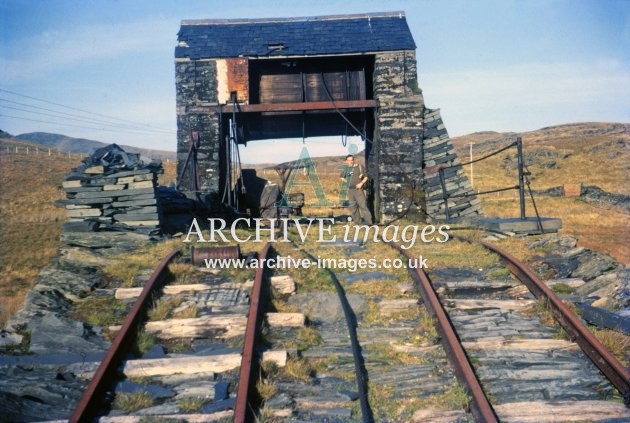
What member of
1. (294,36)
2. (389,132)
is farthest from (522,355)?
A: (294,36)

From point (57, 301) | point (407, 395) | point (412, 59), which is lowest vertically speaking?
point (407, 395)

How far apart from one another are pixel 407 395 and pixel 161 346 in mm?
2332

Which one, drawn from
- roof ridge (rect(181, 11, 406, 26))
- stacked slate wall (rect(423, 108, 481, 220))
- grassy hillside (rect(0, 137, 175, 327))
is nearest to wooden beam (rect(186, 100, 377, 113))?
stacked slate wall (rect(423, 108, 481, 220))

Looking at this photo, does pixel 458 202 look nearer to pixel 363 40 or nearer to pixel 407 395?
pixel 363 40

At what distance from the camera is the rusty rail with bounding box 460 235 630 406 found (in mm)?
4113

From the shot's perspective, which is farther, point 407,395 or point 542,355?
point 542,355

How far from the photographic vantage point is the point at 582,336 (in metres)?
4.79

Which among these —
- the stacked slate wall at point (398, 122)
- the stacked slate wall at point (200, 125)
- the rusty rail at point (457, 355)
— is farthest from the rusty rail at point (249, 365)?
the stacked slate wall at point (398, 122)

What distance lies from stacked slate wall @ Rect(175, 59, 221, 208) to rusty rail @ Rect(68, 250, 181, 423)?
29.6 ft

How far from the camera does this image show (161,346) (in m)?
5.08

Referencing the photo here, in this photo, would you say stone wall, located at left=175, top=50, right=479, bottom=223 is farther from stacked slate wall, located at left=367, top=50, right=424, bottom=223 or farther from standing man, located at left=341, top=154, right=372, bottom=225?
standing man, located at left=341, top=154, right=372, bottom=225

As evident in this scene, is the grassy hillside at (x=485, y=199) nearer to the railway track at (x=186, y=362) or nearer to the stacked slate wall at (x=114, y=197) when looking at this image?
the stacked slate wall at (x=114, y=197)

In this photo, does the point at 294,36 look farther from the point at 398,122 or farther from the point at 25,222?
the point at 25,222

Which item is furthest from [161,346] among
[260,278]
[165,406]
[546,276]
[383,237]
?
[383,237]
